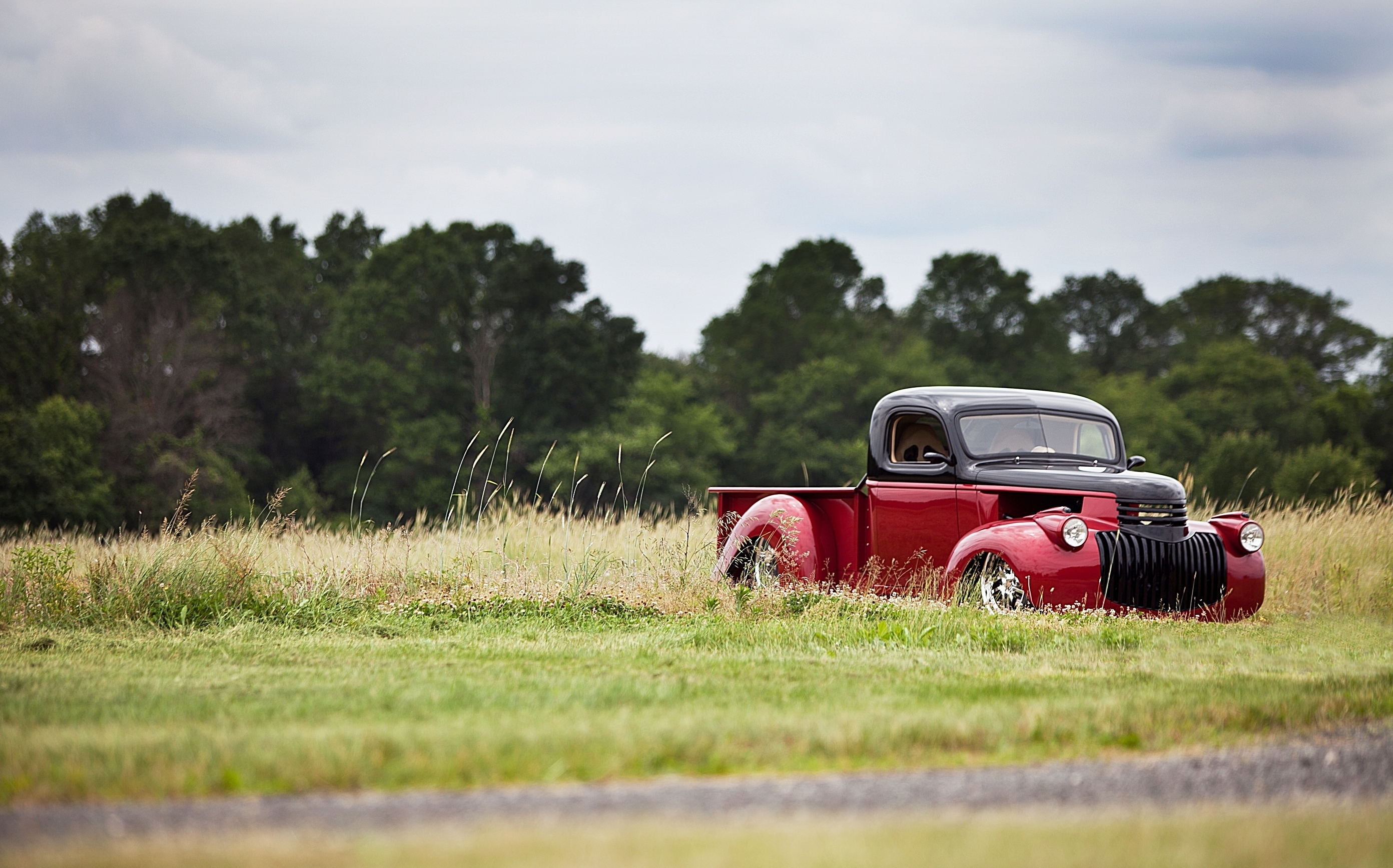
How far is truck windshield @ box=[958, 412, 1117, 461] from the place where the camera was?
1023 centimetres

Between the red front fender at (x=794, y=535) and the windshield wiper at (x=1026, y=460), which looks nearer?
the windshield wiper at (x=1026, y=460)

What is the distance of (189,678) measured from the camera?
6.83m

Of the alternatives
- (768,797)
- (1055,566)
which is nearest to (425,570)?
(1055,566)

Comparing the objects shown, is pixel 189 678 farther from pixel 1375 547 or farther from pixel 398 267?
pixel 398 267

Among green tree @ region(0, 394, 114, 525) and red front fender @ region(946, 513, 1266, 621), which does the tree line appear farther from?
red front fender @ region(946, 513, 1266, 621)

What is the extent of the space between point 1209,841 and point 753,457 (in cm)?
4594

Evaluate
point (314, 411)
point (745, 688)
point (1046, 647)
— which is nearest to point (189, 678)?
point (745, 688)

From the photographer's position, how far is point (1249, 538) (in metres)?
9.63

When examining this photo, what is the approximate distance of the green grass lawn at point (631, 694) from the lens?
484cm

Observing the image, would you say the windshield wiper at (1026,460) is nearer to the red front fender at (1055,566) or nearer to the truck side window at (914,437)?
the truck side window at (914,437)

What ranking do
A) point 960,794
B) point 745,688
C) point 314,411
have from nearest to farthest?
point 960,794
point 745,688
point 314,411

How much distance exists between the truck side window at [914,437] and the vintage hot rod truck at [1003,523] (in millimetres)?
12

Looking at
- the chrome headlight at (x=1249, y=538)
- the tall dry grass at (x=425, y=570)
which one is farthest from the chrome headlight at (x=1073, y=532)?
the tall dry grass at (x=425, y=570)

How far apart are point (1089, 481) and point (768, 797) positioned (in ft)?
19.1
